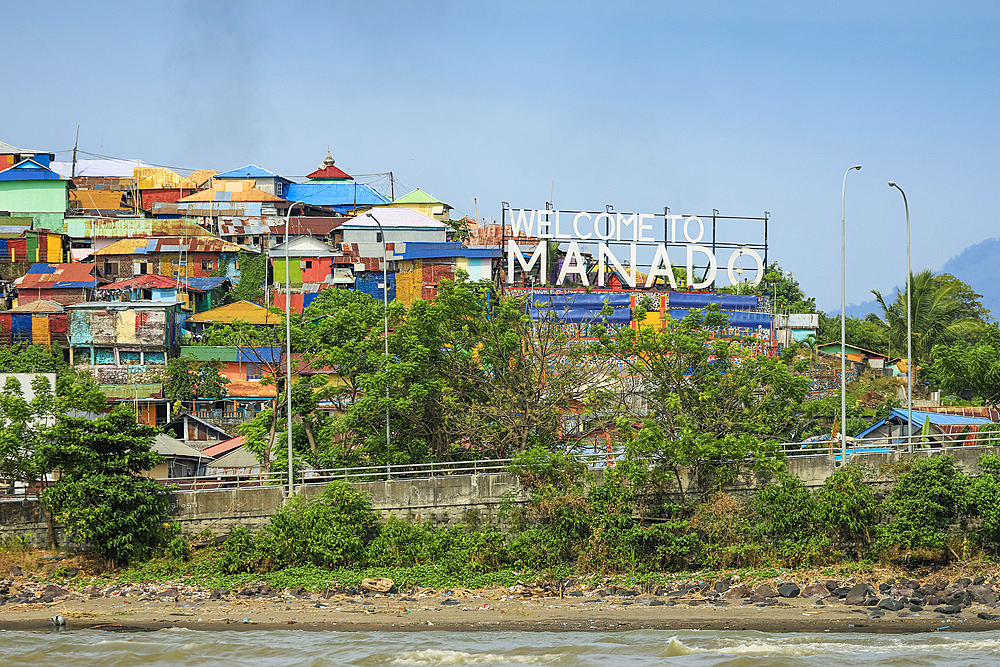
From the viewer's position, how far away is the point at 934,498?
30.8m

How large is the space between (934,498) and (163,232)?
59.6m

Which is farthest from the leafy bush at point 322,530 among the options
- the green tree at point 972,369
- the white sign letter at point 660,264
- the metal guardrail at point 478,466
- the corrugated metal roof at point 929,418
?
the white sign letter at point 660,264

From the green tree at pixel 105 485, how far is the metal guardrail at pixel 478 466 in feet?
5.54

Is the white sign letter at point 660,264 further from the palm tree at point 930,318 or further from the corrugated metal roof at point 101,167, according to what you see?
the corrugated metal roof at point 101,167

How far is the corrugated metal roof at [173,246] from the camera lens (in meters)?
73.4

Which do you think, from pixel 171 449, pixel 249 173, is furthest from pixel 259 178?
pixel 171 449

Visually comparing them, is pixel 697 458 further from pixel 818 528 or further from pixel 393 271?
pixel 393 271

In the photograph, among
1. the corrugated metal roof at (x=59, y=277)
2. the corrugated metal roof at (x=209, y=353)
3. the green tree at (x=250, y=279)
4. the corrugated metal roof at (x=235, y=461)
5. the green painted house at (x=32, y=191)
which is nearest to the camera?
the corrugated metal roof at (x=235, y=461)

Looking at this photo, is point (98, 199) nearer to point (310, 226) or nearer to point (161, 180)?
point (161, 180)

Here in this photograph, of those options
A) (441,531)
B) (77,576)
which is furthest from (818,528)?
(77,576)

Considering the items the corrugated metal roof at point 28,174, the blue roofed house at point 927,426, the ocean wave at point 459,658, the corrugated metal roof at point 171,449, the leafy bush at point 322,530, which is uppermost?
the corrugated metal roof at point 28,174

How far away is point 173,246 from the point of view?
73.4 meters

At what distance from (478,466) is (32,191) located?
57.9 metres

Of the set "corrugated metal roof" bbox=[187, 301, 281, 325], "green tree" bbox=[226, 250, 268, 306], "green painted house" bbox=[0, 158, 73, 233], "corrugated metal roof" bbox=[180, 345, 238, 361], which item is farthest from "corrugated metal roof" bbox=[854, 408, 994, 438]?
"green painted house" bbox=[0, 158, 73, 233]
